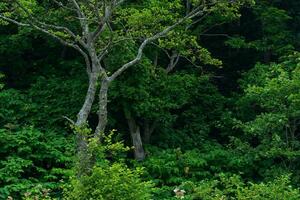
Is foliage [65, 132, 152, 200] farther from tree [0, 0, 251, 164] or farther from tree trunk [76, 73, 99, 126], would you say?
tree trunk [76, 73, 99, 126]

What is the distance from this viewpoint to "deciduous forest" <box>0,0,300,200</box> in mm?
13281

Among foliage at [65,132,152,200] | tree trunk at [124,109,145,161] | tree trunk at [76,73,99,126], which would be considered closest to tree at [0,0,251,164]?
tree trunk at [76,73,99,126]

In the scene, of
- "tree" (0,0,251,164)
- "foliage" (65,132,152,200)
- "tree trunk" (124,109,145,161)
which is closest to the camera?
"foliage" (65,132,152,200)

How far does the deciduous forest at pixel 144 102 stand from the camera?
1328cm

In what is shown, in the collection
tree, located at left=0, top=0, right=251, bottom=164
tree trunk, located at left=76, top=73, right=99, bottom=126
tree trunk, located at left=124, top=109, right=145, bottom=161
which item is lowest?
tree trunk, located at left=124, top=109, right=145, bottom=161

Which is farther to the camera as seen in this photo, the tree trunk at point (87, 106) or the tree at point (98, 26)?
the tree at point (98, 26)

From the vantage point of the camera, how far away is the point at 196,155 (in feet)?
55.3

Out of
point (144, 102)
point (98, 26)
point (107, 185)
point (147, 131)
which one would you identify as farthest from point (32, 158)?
point (107, 185)

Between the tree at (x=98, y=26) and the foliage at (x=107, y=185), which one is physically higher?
the tree at (x=98, y=26)

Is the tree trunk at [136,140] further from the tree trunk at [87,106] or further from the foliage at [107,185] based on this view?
the foliage at [107,185]

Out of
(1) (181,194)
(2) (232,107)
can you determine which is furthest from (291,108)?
(1) (181,194)

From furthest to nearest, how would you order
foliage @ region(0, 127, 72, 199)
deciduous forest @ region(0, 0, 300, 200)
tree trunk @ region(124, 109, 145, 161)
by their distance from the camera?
tree trunk @ region(124, 109, 145, 161) → foliage @ region(0, 127, 72, 199) → deciduous forest @ region(0, 0, 300, 200)

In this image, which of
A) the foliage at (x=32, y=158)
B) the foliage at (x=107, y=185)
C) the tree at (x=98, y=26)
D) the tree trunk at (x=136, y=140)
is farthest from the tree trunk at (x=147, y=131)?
the foliage at (x=107, y=185)

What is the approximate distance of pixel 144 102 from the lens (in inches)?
637
